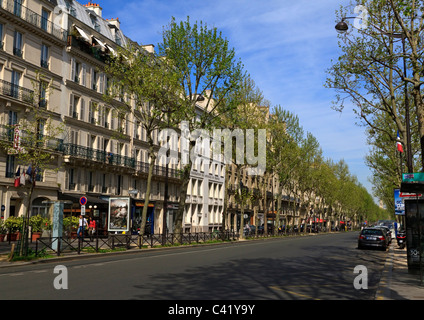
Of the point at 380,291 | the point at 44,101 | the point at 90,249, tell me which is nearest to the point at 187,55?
the point at 44,101

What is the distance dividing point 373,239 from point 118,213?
16.2 meters

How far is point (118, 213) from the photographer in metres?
26.6

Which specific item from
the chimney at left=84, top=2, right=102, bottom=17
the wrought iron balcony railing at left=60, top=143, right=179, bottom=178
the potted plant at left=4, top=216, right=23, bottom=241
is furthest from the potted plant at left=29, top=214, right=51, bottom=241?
the chimney at left=84, top=2, right=102, bottom=17

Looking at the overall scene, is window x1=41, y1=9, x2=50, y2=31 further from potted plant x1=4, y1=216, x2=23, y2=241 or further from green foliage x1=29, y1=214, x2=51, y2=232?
green foliage x1=29, y1=214, x2=51, y2=232

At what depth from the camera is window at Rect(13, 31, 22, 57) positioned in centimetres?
3189

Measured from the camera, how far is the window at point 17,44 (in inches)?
1256

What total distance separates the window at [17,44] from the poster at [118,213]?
13805 mm

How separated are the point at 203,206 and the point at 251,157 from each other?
19.1m

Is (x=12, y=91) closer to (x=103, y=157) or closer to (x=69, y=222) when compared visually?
→ (x=103, y=157)

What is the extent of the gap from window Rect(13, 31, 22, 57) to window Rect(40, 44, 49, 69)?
2238 millimetres

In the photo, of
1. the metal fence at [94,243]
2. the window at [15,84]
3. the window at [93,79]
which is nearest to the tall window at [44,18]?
the window at [15,84]
